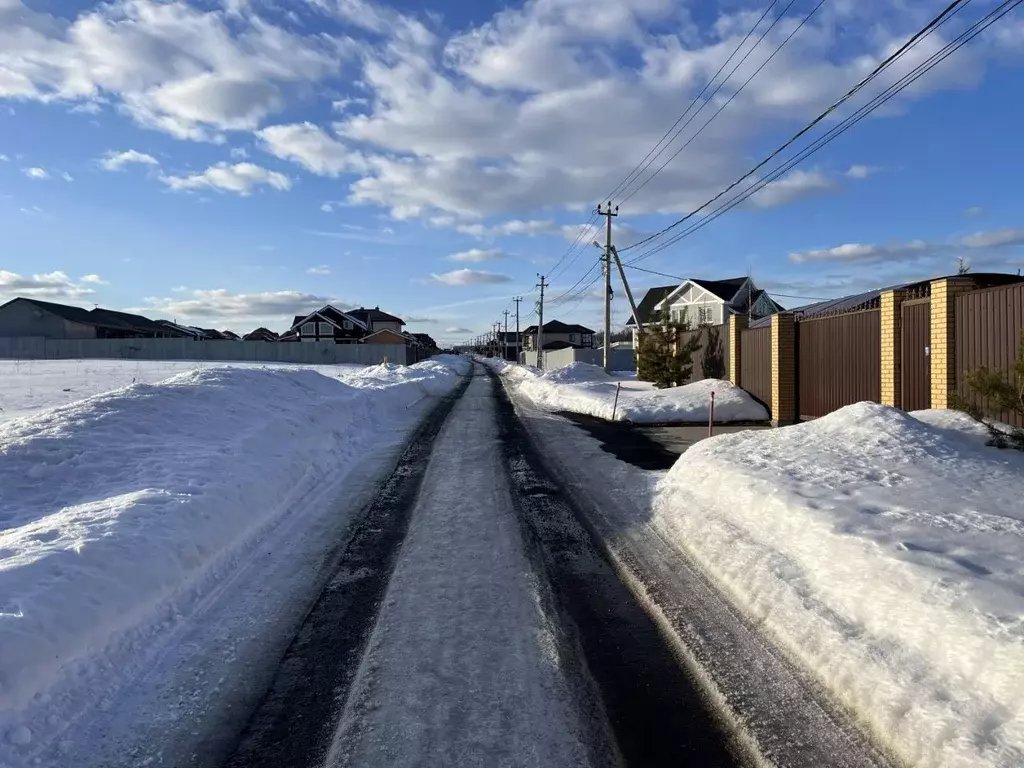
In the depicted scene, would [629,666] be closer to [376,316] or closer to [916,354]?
[916,354]

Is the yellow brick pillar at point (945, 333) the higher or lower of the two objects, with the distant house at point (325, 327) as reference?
lower

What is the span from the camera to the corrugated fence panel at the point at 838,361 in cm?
1216

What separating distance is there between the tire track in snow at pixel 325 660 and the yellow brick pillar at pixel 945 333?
8.23m

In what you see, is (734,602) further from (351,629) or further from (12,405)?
(12,405)

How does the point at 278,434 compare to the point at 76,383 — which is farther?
the point at 76,383

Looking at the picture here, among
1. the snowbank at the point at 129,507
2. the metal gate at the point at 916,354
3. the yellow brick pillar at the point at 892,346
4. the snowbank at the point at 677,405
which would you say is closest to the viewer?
the snowbank at the point at 129,507

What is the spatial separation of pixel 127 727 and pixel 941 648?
14.7 ft

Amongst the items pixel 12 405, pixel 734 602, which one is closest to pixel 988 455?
pixel 734 602

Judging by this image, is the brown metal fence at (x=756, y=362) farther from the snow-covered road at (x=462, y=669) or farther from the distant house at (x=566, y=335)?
the distant house at (x=566, y=335)

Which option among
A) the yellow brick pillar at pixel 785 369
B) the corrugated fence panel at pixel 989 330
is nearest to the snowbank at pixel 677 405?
the yellow brick pillar at pixel 785 369

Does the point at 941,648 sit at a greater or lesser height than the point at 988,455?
lesser

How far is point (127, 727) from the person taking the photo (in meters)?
3.37

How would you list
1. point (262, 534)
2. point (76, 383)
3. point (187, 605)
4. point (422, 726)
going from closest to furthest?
point (422, 726) → point (187, 605) → point (262, 534) → point (76, 383)

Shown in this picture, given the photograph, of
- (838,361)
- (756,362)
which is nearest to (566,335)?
(756,362)
